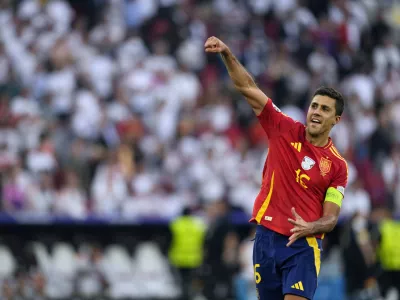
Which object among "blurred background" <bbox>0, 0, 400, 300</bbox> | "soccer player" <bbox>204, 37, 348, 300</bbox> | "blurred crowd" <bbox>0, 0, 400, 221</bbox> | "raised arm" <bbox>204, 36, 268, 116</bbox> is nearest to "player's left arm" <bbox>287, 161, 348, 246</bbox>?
"soccer player" <bbox>204, 37, 348, 300</bbox>

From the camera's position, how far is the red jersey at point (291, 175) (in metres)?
8.47

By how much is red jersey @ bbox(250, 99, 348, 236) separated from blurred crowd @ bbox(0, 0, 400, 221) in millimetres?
8305

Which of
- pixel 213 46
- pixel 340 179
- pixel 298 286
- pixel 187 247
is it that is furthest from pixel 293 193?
pixel 187 247

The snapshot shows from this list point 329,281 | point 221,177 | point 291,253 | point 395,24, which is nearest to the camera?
point 291,253

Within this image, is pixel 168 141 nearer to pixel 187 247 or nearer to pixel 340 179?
pixel 187 247

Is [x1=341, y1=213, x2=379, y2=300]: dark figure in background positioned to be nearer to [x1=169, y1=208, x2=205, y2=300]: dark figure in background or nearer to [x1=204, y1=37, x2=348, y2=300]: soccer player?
[x1=169, y1=208, x2=205, y2=300]: dark figure in background

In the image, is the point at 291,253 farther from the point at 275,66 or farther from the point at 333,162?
the point at 275,66

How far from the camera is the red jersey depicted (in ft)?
27.8

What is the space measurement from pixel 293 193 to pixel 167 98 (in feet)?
35.8

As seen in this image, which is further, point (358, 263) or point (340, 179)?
point (358, 263)

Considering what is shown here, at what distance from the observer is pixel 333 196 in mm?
8469

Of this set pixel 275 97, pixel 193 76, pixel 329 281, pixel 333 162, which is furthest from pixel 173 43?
pixel 333 162

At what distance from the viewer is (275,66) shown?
830 inches

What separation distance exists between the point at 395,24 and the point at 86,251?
37.4ft
